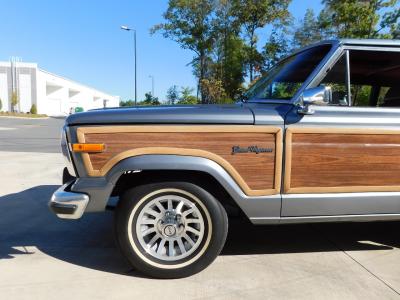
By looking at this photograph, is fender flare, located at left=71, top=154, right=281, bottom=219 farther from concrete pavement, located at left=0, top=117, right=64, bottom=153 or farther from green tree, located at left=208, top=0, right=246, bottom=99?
green tree, located at left=208, top=0, right=246, bottom=99

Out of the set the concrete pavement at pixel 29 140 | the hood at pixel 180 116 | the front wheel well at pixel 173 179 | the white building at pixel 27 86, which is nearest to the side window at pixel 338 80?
the hood at pixel 180 116

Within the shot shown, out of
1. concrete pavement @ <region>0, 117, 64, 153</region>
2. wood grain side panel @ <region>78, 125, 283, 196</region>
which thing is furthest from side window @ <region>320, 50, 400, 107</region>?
concrete pavement @ <region>0, 117, 64, 153</region>

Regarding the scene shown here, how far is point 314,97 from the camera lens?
3.06 metres

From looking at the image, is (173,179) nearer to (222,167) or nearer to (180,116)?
(222,167)

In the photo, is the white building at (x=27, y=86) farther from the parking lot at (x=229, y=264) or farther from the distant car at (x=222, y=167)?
the distant car at (x=222, y=167)

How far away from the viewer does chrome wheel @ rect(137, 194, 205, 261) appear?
3.22 m

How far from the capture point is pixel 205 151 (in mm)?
3088

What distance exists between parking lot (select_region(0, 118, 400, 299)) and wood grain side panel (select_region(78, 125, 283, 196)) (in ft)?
2.46

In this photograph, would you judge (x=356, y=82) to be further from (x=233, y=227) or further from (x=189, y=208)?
(x=189, y=208)

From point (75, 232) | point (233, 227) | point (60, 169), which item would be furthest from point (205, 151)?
point (60, 169)

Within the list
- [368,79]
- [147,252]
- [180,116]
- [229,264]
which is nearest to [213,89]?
[368,79]

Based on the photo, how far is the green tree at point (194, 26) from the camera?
23.2 metres

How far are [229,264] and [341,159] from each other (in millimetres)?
1320

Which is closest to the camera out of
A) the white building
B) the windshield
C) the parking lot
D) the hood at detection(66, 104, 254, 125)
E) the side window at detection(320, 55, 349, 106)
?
the parking lot
